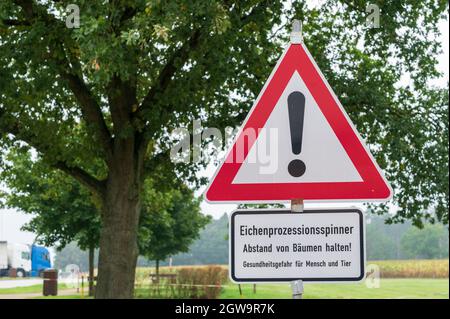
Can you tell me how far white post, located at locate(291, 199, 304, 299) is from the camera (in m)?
3.74

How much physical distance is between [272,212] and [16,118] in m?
12.0

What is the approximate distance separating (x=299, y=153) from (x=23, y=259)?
53.7 m

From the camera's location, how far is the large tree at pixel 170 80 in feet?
39.0

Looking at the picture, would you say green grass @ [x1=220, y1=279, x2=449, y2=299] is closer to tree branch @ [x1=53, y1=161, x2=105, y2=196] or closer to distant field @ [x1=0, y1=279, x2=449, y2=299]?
distant field @ [x1=0, y1=279, x2=449, y2=299]

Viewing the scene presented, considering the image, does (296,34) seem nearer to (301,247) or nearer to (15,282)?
(301,247)

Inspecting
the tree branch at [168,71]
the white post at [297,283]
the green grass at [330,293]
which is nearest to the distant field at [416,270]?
the green grass at [330,293]

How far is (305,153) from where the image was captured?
3.95m

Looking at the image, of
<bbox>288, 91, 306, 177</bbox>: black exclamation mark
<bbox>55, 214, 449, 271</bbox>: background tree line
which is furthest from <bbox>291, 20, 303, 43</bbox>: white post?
<bbox>55, 214, 449, 271</bbox>: background tree line

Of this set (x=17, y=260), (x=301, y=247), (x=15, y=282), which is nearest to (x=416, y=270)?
(x=17, y=260)

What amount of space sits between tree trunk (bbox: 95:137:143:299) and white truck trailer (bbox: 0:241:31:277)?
36.1 metres

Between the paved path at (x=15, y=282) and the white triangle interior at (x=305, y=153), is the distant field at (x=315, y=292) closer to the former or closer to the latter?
the paved path at (x=15, y=282)

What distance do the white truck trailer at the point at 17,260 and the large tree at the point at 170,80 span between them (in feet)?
114
